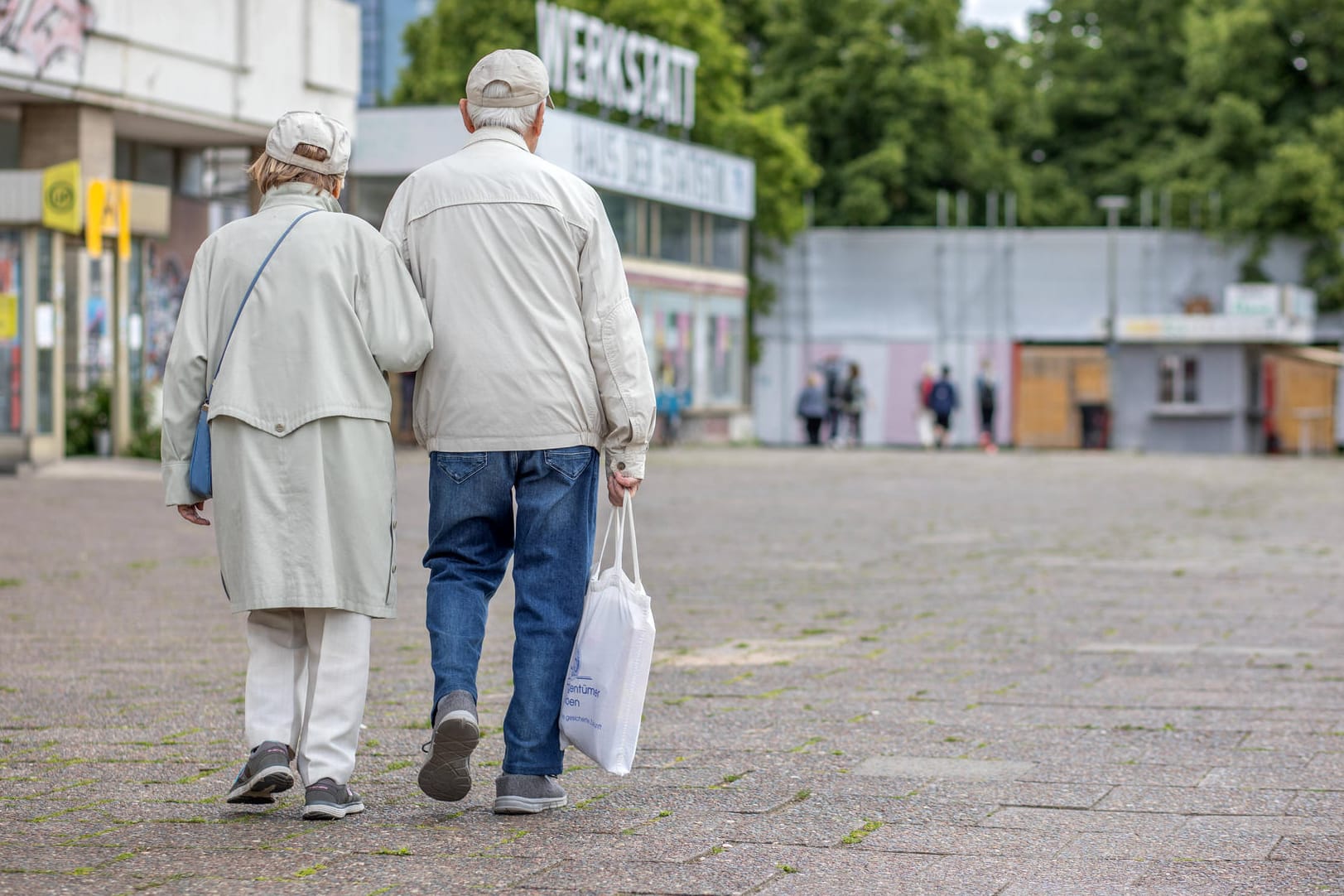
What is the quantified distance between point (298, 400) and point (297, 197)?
515 mm

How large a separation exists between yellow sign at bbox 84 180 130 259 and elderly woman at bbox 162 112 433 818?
1789cm

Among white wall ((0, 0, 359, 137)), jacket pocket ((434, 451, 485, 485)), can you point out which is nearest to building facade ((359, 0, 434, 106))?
white wall ((0, 0, 359, 137))

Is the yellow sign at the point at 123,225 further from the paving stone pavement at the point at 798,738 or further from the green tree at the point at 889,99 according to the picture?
the green tree at the point at 889,99

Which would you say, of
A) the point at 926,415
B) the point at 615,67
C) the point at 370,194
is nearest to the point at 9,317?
the point at 370,194

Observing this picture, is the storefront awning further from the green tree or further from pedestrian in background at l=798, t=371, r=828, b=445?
pedestrian in background at l=798, t=371, r=828, b=445

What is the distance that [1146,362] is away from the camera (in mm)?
48250

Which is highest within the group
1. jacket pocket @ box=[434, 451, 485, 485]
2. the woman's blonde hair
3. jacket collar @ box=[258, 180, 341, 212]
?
the woman's blonde hair

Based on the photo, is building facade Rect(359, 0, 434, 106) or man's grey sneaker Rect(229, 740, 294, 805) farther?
building facade Rect(359, 0, 434, 106)

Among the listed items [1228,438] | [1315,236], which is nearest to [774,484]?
[1228,438]

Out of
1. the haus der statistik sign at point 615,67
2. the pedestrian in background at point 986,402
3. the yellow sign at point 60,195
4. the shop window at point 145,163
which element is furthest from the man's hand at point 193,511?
the pedestrian in background at point 986,402

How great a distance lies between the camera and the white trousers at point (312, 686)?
15.4ft

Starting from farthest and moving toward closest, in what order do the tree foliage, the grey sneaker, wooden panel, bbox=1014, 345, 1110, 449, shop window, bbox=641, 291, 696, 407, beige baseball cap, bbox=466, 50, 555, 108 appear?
wooden panel, bbox=1014, 345, 1110, 449, the tree foliage, shop window, bbox=641, 291, 696, 407, beige baseball cap, bbox=466, 50, 555, 108, the grey sneaker

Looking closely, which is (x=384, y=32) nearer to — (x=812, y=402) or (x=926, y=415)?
(x=812, y=402)

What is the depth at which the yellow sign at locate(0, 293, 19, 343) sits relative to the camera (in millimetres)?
21688
